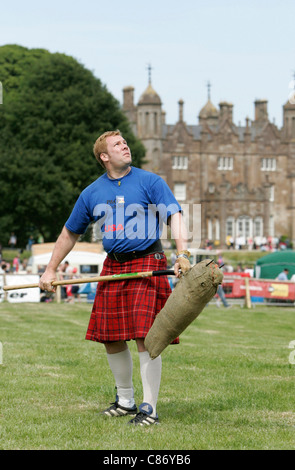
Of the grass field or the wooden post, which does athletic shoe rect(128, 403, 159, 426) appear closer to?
the grass field

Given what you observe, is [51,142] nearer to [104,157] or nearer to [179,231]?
[104,157]

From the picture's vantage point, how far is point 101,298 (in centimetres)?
673

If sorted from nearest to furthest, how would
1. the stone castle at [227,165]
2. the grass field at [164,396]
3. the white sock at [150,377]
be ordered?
the grass field at [164,396]
the white sock at [150,377]
the stone castle at [227,165]

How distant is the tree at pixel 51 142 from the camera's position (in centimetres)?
4872

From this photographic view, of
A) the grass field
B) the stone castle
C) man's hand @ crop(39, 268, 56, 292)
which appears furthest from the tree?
man's hand @ crop(39, 268, 56, 292)

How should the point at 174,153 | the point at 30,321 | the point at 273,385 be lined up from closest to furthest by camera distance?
the point at 273,385 → the point at 30,321 → the point at 174,153

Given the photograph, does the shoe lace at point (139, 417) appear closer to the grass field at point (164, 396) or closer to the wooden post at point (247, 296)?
the grass field at point (164, 396)

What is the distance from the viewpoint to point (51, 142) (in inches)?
1969

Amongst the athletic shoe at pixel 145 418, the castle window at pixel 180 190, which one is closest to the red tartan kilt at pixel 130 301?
the athletic shoe at pixel 145 418

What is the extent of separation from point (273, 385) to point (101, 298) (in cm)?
219

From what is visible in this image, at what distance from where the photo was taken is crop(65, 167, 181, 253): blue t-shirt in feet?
21.4

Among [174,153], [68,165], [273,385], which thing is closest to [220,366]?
[273,385]

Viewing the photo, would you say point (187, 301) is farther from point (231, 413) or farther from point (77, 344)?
point (77, 344)

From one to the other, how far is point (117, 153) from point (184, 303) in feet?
4.54
